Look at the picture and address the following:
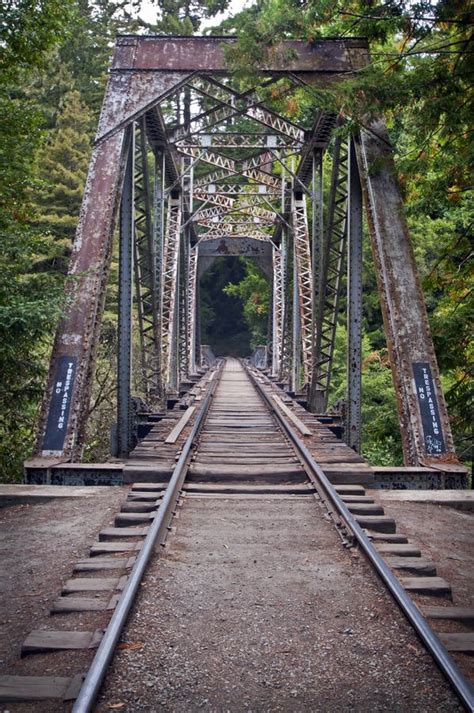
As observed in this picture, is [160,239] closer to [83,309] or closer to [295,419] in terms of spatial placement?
[295,419]

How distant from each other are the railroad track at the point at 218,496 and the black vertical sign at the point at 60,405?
32.8 inches

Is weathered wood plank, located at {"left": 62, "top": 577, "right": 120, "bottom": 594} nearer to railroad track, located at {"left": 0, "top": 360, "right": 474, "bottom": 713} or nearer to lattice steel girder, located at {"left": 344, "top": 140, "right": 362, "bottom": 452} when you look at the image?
railroad track, located at {"left": 0, "top": 360, "right": 474, "bottom": 713}

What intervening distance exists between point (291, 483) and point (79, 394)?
248 centimetres

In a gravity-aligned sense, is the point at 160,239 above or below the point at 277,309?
above

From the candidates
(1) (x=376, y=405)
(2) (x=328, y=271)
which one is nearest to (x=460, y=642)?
(2) (x=328, y=271)

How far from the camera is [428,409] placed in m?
6.98

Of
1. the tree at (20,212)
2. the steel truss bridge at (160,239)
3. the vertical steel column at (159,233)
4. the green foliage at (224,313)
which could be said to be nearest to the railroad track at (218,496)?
the steel truss bridge at (160,239)

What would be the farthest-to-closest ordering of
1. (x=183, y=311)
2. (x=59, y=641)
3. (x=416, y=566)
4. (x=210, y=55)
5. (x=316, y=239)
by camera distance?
(x=183, y=311), (x=316, y=239), (x=210, y=55), (x=416, y=566), (x=59, y=641)

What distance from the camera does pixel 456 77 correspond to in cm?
569

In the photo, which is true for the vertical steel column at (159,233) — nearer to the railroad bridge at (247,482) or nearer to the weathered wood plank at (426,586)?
the railroad bridge at (247,482)

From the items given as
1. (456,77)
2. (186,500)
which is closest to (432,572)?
(186,500)

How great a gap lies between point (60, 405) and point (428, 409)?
13.1 ft

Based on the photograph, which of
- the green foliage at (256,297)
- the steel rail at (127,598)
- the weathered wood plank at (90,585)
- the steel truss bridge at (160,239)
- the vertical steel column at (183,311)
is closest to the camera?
the steel rail at (127,598)

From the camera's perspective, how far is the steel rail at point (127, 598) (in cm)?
254
